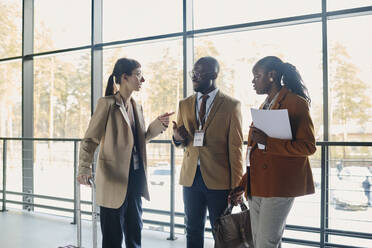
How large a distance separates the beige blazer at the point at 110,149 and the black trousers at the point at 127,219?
0.07 metres

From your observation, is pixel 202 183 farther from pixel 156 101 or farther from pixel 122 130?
pixel 156 101

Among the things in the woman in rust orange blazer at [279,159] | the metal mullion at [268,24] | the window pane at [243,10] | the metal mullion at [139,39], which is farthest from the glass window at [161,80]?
the woman in rust orange blazer at [279,159]

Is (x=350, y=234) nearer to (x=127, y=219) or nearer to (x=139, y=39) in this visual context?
(x=127, y=219)

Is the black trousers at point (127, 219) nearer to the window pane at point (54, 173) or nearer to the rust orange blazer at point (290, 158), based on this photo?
the rust orange blazer at point (290, 158)

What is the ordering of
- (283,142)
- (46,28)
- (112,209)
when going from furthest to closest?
(46,28), (112,209), (283,142)

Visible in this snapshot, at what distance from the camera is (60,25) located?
4738 millimetres

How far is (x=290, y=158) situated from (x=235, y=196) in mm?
426

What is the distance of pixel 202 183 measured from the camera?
6.16 ft

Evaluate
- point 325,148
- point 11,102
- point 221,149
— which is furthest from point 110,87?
point 11,102

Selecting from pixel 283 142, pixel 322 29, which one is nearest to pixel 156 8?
pixel 322 29

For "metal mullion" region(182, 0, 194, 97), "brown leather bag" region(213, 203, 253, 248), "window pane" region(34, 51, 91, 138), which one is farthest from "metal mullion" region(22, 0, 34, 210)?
"brown leather bag" region(213, 203, 253, 248)

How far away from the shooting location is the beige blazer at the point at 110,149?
1.87m

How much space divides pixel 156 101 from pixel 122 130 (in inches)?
79.4

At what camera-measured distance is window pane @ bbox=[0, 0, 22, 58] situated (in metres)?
4.93
